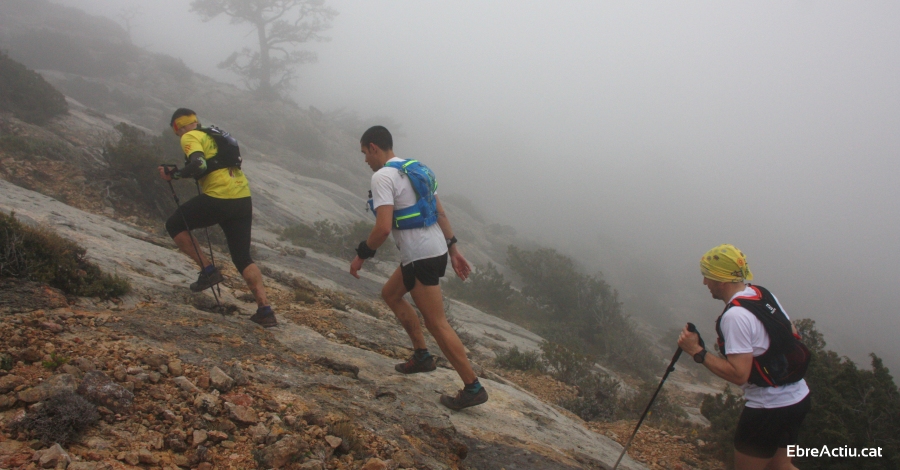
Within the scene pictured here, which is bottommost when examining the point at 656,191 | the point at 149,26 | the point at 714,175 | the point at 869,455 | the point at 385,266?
the point at 385,266

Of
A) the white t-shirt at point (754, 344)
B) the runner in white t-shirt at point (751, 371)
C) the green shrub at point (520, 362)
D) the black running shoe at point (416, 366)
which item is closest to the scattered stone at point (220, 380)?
the black running shoe at point (416, 366)

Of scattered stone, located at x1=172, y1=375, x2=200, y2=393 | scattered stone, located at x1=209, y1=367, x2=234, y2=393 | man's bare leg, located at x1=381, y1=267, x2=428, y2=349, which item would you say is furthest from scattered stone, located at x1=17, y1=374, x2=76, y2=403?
man's bare leg, located at x1=381, y1=267, x2=428, y2=349

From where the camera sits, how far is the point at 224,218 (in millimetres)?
4258

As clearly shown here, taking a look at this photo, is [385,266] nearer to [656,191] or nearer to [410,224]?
[410,224]

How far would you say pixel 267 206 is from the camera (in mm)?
13758

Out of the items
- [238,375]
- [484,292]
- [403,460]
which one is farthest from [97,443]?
[484,292]

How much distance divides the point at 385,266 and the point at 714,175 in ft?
440

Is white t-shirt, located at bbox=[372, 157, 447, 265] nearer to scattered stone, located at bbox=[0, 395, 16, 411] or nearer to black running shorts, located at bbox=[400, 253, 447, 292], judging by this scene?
black running shorts, located at bbox=[400, 253, 447, 292]

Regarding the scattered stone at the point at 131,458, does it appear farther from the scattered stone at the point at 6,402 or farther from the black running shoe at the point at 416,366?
the black running shoe at the point at 416,366

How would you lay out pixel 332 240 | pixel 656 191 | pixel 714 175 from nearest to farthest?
pixel 332 240 → pixel 656 191 → pixel 714 175

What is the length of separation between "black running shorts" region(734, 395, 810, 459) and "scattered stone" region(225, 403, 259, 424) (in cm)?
269

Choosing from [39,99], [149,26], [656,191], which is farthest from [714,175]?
[39,99]

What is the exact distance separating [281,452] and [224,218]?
8.38ft

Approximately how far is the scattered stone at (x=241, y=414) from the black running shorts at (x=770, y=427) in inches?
106
